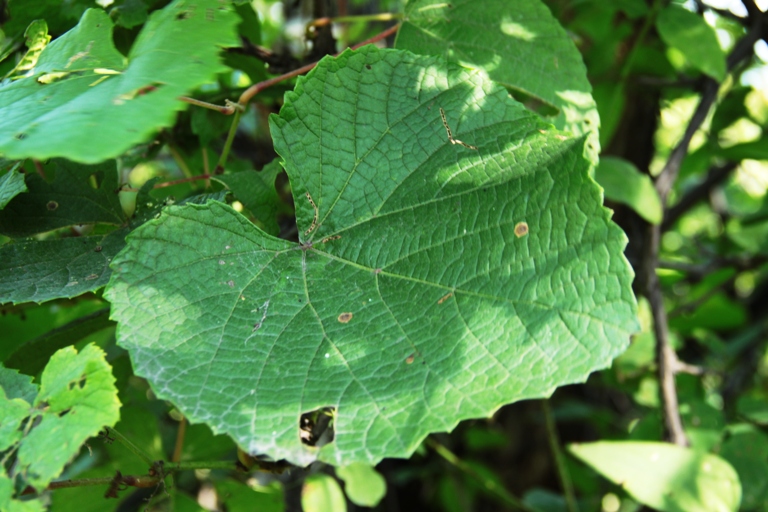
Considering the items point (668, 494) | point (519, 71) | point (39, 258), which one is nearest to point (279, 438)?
point (39, 258)

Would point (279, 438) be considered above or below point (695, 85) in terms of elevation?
above

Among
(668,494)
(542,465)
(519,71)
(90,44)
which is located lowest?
(542,465)

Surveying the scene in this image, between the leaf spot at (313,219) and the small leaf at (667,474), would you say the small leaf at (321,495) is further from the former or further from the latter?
the leaf spot at (313,219)

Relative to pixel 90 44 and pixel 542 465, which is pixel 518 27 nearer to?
pixel 90 44

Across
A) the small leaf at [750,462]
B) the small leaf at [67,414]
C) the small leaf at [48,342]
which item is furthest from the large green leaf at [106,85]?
the small leaf at [750,462]

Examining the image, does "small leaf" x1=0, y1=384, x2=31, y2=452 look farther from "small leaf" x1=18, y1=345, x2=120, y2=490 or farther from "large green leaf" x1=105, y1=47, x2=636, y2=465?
"large green leaf" x1=105, y1=47, x2=636, y2=465

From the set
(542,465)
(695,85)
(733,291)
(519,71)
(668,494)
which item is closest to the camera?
(519,71)
